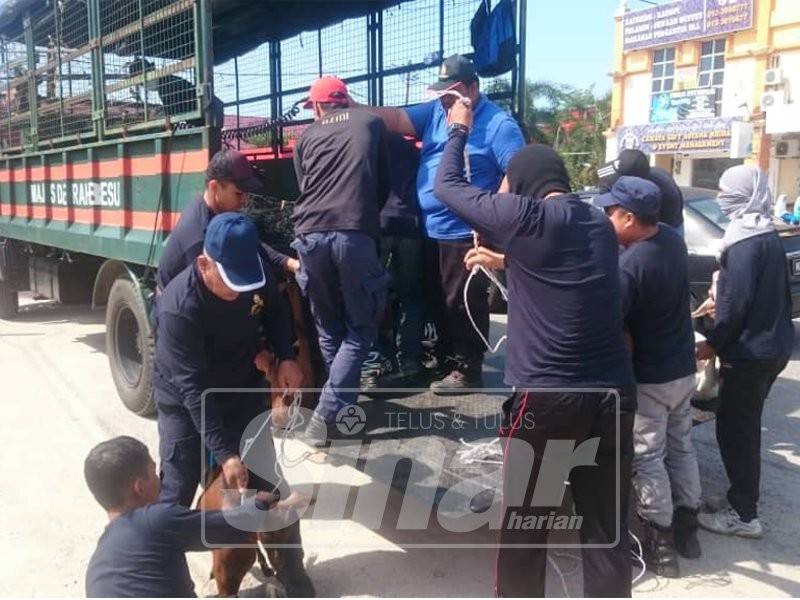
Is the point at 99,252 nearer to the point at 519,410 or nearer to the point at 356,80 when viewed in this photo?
the point at 356,80

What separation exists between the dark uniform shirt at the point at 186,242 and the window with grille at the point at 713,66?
78.7 ft

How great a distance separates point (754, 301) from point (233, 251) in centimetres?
234

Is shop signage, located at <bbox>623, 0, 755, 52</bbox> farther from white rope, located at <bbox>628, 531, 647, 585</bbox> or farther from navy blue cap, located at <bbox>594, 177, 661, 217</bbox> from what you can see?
white rope, located at <bbox>628, 531, 647, 585</bbox>

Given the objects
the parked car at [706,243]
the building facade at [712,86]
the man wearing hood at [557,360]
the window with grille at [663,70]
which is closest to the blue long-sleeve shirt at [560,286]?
the man wearing hood at [557,360]

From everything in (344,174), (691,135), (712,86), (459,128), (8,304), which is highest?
(712,86)

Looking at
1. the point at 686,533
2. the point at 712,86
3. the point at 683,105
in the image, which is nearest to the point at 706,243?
the point at 686,533

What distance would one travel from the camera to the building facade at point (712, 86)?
21.9 m

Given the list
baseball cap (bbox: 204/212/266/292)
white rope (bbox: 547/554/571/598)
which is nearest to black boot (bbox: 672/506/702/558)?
white rope (bbox: 547/554/571/598)

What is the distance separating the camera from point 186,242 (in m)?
3.55

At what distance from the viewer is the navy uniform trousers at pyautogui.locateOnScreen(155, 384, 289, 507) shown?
286 cm

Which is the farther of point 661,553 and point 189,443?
point 661,553

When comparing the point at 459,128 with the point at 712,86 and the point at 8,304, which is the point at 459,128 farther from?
the point at 712,86

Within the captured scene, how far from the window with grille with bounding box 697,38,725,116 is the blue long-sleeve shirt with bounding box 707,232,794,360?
75.9 ft

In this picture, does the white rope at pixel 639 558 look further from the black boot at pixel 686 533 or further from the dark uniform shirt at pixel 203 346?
the dark uniform shirt at pixel 203 346
